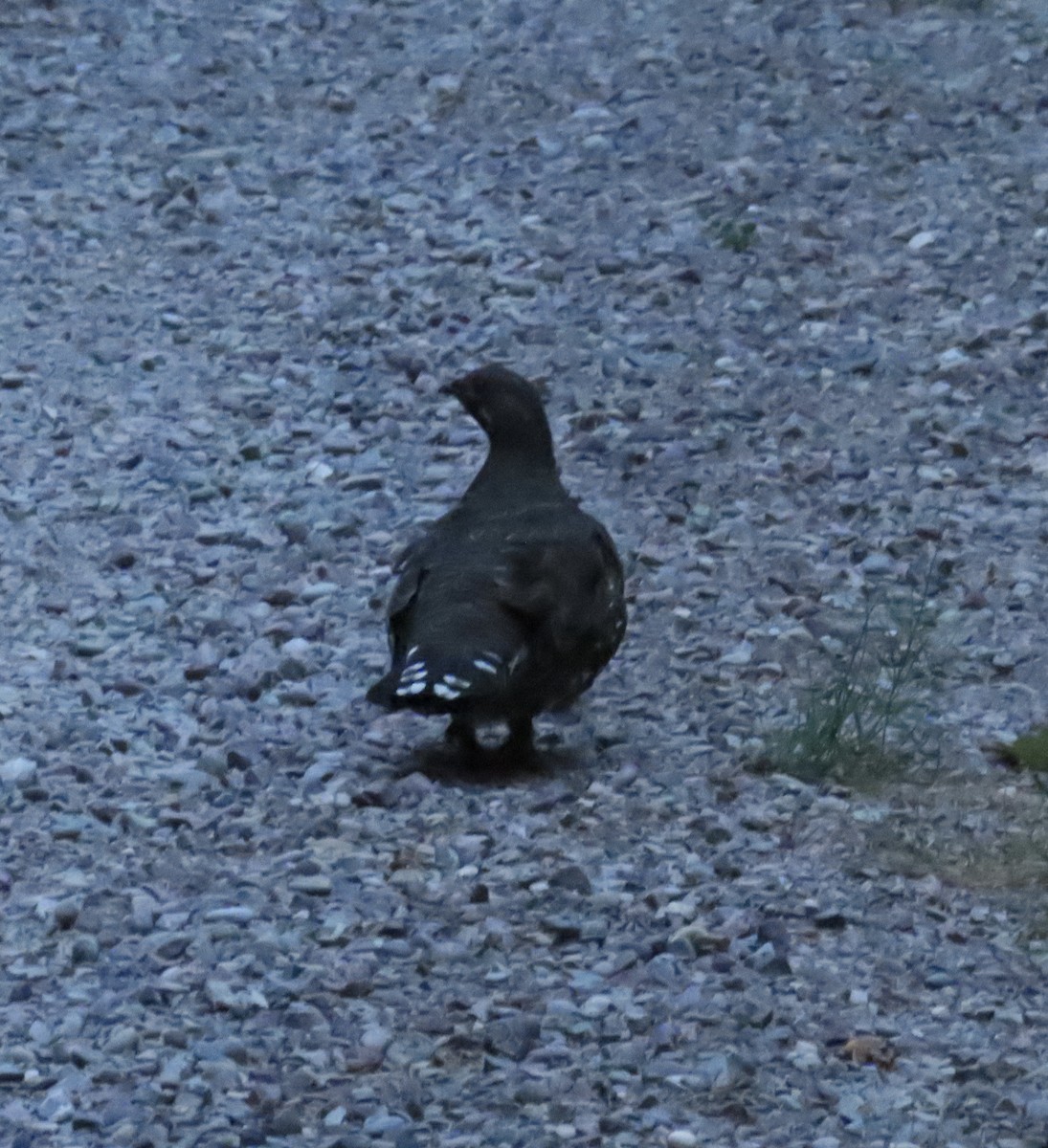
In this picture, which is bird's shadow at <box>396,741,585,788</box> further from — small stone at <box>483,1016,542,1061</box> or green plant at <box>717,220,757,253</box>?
green plant at <box>717,220,757,253</box>

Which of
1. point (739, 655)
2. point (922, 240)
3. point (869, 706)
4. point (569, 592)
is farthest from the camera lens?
point (922, 240)

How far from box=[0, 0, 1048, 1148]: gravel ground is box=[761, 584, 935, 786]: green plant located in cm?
11

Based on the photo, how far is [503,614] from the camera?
7066mm

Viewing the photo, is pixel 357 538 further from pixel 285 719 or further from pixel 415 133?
pixel 415 133

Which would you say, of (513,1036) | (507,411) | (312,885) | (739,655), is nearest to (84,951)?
(312,885)

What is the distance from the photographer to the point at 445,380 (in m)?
10.5

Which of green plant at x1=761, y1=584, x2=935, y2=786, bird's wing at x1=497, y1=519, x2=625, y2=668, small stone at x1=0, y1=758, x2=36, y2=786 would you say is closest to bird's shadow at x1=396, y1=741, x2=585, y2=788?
bird's wing at x1=497, y1=519, x2=625, y2=668

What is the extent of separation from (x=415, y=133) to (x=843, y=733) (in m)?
6.17

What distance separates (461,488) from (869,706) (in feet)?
7.89

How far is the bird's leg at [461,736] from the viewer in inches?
285

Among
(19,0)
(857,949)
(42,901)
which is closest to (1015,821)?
(857,949)

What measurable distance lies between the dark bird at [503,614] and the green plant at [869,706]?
74cm

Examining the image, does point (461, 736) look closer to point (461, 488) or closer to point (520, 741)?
point (520, 741)

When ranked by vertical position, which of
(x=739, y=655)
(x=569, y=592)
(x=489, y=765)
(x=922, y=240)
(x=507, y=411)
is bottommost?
(x=739, y=655)
